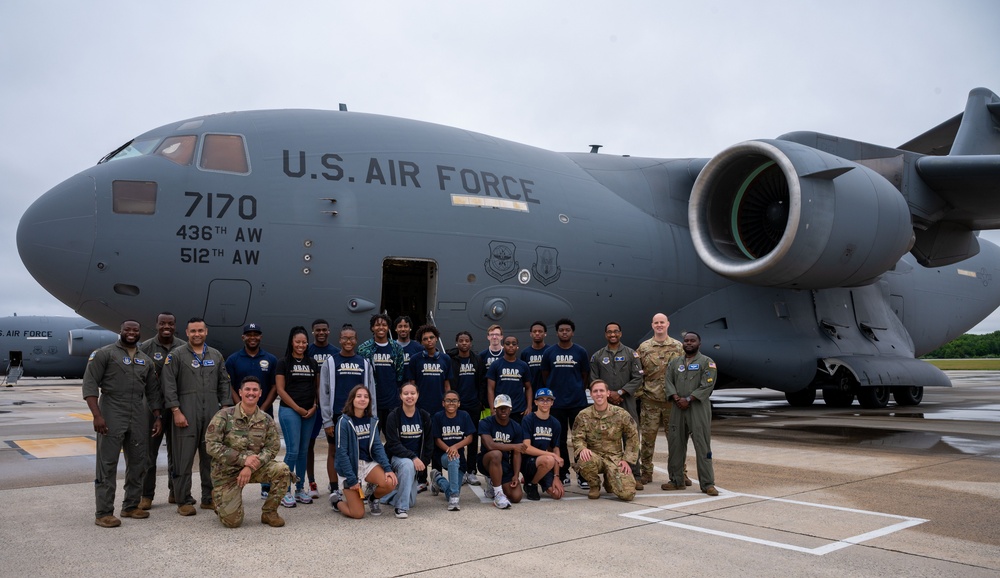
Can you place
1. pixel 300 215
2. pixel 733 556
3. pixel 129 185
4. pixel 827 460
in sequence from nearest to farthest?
1. pixel 733 556
2. pixel 827 460
3. pixel 129 185
4. pixel 300 215

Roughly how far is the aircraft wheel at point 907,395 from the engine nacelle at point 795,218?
18.0 ft

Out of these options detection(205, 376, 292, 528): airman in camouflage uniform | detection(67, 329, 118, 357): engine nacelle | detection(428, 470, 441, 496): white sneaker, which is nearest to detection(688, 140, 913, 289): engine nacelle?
detection(428, 470, 441, 496): white sneaker

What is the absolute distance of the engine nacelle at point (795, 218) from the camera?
10.1m

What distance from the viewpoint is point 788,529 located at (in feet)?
15.0

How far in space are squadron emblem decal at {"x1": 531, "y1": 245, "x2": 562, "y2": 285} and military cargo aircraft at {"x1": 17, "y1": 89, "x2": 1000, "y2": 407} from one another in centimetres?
5

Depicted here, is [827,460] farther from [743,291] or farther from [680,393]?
[743,291]

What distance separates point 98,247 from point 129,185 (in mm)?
783

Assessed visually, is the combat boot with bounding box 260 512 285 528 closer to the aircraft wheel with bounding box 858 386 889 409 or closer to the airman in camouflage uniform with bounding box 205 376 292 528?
the airman in camouflage uniform with bounding box 205 376 292 528

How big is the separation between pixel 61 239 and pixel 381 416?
4.23 metres

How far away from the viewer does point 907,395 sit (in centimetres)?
1570

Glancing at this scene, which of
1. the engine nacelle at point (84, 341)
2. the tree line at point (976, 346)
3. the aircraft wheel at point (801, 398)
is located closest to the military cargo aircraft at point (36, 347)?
the engine nacelle at point (84, 341)

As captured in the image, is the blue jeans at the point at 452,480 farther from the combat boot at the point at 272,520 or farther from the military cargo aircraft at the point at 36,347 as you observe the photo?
the military cargo aircraft at the point at 36,347

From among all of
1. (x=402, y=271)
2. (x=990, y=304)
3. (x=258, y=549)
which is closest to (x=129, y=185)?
(x=402, y=271)

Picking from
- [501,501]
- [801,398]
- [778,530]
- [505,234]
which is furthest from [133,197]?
[801,398]
